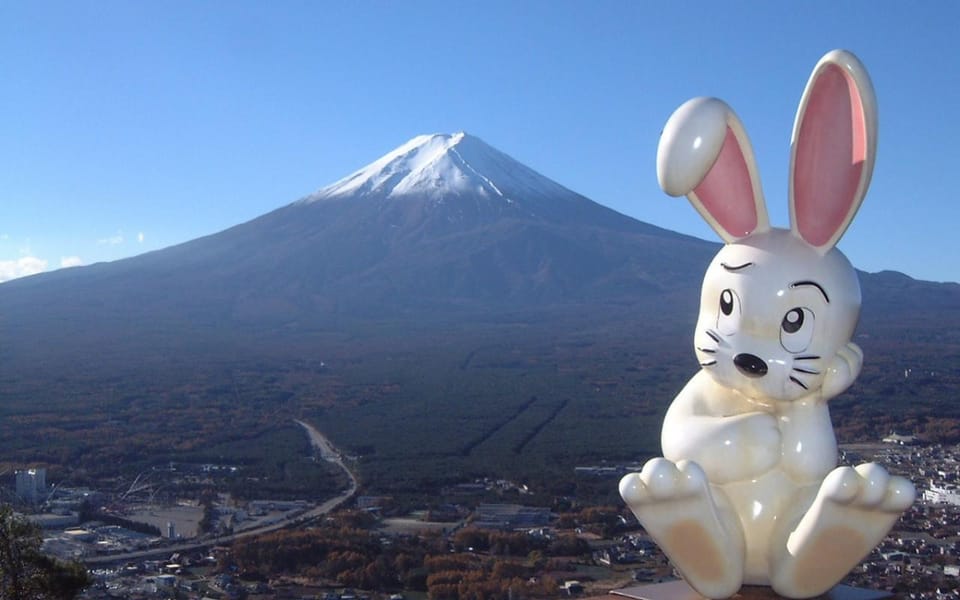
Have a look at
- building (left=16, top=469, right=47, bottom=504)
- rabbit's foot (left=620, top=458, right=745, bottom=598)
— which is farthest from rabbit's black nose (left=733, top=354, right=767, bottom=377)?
building (left=16, top=469, right=47, bottom=504)

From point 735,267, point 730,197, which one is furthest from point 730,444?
point 730,197

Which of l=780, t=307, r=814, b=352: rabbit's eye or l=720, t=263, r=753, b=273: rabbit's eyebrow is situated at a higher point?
l=720, t=263, r=753, b=273: rabbit's eyebrow

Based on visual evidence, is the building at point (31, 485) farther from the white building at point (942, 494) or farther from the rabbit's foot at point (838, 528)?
the rabbit's foot at point (838, 528)

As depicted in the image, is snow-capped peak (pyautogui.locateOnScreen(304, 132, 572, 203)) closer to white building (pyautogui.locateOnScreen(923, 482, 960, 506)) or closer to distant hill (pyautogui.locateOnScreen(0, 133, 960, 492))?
distant hill (pyautogui.locateOnScreen(0, 133, 960, 492))

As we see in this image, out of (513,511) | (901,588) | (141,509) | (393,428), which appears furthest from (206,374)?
(901,588)

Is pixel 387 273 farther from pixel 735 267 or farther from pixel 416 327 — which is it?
pixel 735 267

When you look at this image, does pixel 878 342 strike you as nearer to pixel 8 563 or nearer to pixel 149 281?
pixel 149 281
